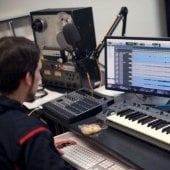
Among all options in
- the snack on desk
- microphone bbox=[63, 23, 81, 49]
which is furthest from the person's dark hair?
microphone bbox=[63, 23, 81, 49]

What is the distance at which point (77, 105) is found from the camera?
1.86 metres

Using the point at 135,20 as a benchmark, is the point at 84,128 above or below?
below

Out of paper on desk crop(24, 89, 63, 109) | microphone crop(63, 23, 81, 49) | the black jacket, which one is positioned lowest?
paper on desk crop(24, 89, 63, 109)

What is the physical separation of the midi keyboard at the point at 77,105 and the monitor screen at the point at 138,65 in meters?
0.13

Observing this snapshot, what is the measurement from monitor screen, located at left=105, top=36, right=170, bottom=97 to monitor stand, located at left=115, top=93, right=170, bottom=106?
50mm

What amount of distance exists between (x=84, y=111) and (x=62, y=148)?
0.68 feet

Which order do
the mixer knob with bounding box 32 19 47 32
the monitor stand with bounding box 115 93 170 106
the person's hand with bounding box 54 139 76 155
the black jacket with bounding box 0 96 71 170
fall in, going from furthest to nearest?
the mixer knob with bounding box 32 19 47 32
the monitor stand with bounding box 115 93 170 106
the person's hand with bounding box 54 139 76 155
the black jacket with bounding box 0 96 71 170

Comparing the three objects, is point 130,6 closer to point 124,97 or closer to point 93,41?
point 93,41

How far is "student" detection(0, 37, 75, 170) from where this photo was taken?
1192 mm

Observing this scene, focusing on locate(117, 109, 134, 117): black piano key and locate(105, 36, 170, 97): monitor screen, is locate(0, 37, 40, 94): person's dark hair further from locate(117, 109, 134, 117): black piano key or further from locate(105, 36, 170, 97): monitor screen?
locate(105, 36, 170, 97): monitor screen

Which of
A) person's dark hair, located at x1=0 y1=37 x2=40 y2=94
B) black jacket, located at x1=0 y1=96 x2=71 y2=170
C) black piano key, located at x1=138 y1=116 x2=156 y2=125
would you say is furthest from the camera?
black piano key, located at x1=138 y1=116 x2=156 y2=125

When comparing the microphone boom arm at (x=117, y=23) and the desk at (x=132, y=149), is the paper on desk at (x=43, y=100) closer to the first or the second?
the microphone boom arm at (x=117, y=23)

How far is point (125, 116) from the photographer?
1620 mm

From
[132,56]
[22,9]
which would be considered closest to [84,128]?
[132,56]
